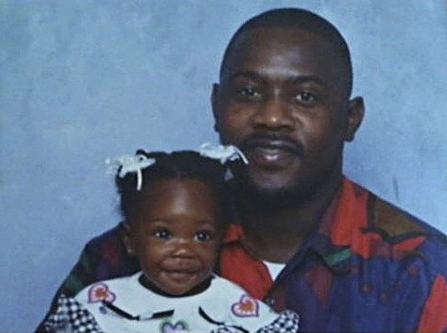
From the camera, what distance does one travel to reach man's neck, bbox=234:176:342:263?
933mm

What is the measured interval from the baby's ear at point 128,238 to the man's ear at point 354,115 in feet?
0.83

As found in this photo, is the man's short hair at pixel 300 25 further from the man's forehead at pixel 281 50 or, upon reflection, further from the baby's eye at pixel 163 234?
the baby's eye at pixel 163 234

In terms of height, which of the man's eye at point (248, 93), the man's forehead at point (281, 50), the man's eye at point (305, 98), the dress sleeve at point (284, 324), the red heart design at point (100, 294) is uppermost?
the man's forehead at point (281, 50)

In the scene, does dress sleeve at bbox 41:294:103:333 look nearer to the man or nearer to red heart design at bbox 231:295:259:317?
the man

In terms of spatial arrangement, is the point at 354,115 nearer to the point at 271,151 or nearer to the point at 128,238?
the point at 271,151

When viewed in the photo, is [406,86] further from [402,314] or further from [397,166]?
[402,314]

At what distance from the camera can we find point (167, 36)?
0.99 metres

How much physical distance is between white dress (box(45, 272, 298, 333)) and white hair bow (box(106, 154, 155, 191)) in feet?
0.34

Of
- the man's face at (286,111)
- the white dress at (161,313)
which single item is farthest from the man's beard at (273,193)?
the white dress at (161,313)

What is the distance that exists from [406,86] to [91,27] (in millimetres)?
362

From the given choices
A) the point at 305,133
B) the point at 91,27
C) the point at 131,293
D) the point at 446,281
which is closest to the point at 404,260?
the point at 446,281

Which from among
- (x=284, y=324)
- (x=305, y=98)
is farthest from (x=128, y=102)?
(x=284, y=324)

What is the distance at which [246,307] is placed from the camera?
884 mm

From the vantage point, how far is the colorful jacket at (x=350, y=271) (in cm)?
89
